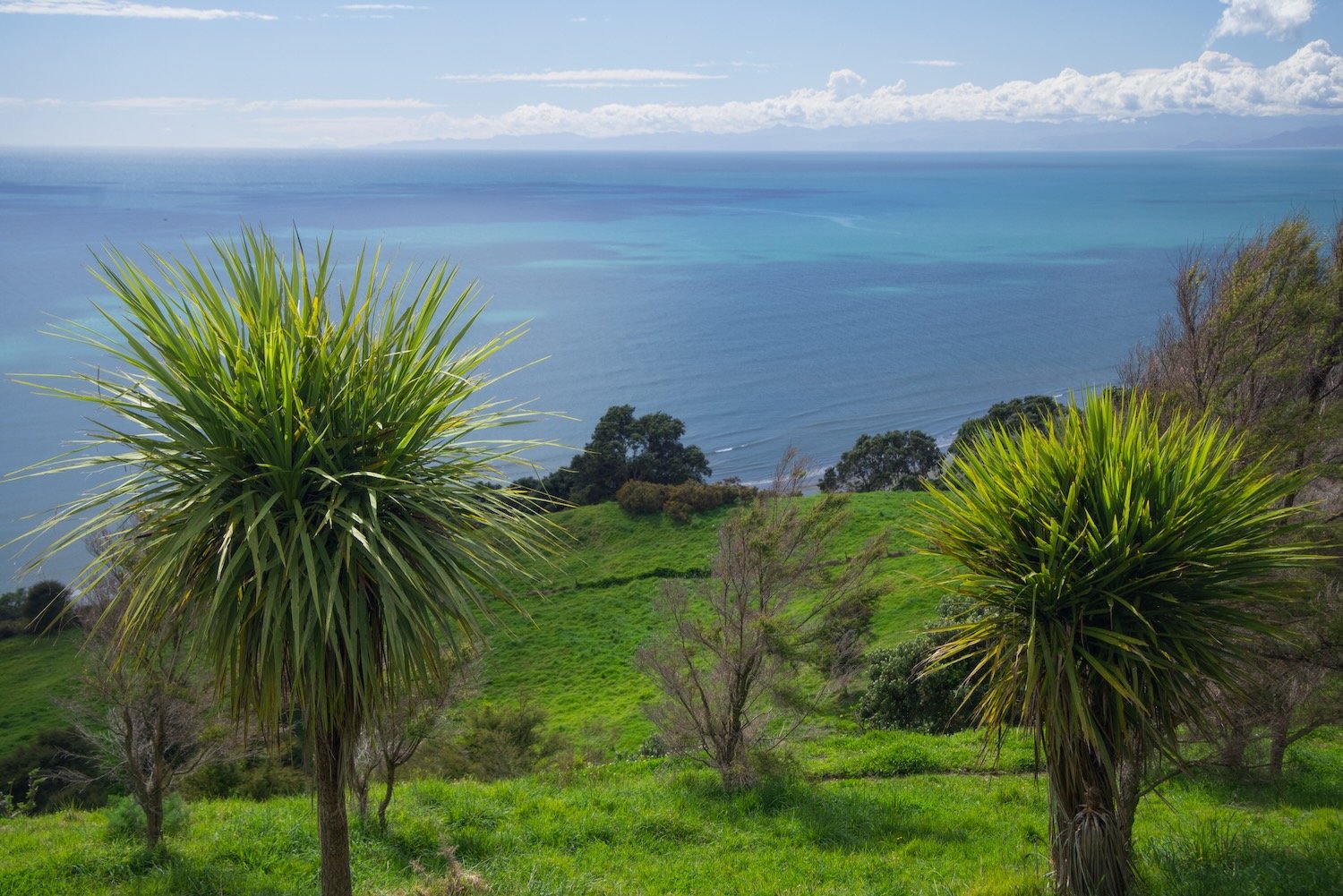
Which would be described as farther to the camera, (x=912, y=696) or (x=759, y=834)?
(x=912, y=696)

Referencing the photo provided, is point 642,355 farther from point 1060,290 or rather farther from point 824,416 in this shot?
point 1060,290

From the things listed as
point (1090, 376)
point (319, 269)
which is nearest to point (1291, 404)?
point (319, 269)

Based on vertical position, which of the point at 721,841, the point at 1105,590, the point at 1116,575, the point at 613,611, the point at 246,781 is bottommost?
the point at 613,611

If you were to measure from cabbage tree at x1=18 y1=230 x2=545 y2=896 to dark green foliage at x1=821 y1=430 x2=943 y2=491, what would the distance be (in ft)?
157

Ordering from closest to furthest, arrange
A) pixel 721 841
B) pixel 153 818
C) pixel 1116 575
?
1. pixel 1116 575
2. pixel 153 818
3. pixel 721 841

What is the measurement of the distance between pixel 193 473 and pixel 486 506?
1.88 m

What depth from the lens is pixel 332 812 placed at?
6.51 meters

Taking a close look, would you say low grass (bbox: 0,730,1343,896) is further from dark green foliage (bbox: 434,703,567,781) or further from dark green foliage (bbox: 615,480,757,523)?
dark green foliage (bbox: 615,480,757,523)

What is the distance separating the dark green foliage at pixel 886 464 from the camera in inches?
2121

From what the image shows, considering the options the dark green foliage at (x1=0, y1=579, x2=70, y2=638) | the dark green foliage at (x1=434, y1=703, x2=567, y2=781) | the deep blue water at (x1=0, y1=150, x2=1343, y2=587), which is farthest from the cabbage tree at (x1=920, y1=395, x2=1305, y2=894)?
the dark green foliage at (x1=0, y1=579, x2=70, y2=638)

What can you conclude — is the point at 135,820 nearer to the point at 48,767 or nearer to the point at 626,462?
the point at 48,767

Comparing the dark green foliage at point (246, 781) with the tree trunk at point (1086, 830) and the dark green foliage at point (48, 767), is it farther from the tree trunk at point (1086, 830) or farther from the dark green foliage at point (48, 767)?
the tree trunk at point (1086, 830)

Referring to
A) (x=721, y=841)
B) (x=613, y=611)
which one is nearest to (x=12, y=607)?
(x=613, y=611)

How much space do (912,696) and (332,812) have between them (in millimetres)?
14744
